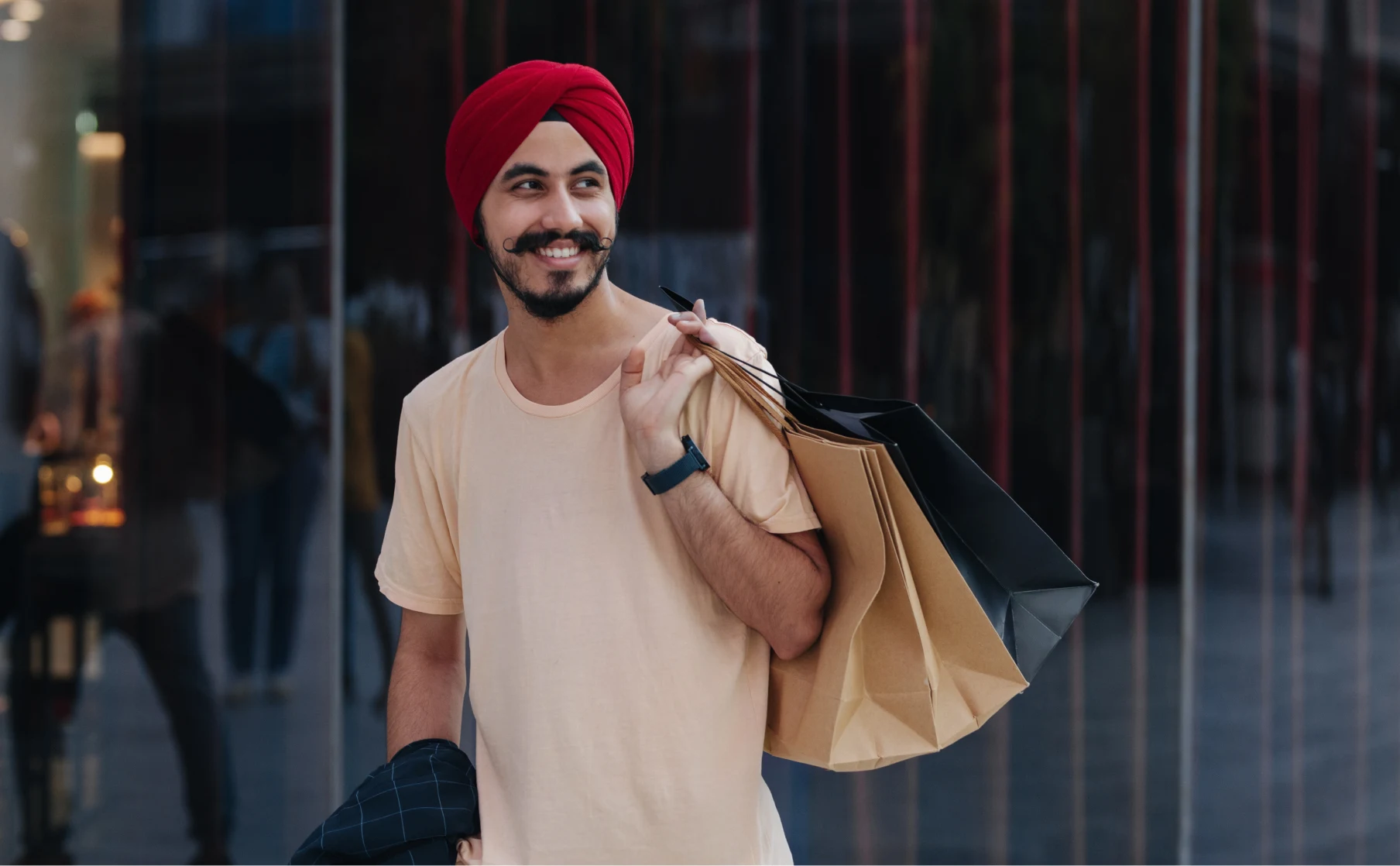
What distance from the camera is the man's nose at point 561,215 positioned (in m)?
1.45

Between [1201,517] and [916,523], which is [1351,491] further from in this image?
[916,523]

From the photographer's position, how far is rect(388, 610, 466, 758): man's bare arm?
5.31 feet

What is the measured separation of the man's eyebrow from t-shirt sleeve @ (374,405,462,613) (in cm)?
34

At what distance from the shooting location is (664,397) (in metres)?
1.38

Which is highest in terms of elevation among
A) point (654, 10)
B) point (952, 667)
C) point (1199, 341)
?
point (654, 10)

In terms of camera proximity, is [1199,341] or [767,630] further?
[1199,341]

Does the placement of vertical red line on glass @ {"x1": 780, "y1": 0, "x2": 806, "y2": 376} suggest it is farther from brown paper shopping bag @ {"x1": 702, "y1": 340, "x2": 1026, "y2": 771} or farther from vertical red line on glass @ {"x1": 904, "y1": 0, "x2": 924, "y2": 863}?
brown paper shopping bag @ {"x1": 702, "y1": 340, "x2": 1026, "y2": 771}

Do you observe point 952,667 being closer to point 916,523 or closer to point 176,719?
point 916,523

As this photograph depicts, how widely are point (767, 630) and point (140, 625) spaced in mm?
2430

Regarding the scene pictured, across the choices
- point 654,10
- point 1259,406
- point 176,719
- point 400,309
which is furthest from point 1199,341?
point 176,719

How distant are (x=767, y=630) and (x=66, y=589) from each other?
99.9 inches

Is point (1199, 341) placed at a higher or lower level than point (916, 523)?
higher

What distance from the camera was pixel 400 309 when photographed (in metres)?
3.26

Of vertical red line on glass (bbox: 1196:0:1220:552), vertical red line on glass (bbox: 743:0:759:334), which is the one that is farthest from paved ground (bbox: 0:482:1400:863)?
vertical red line on glass (bbox: 743:0:759:334)
